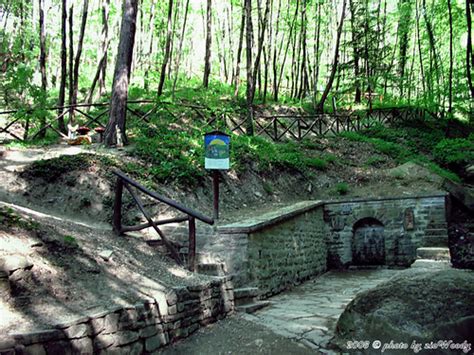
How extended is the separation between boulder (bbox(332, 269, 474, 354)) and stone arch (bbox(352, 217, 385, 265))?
21.9 ft

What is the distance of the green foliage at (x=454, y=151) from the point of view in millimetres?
13930

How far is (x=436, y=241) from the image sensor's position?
30.8 feet

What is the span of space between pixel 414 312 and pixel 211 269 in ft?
8.70

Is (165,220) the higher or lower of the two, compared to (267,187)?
lower

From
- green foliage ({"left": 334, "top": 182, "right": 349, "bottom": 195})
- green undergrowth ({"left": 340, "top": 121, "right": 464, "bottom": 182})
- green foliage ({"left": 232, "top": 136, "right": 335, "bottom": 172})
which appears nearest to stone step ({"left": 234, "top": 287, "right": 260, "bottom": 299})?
green foliage ({"left": 232, "top": 136, "right": 335, "bottom": 172})

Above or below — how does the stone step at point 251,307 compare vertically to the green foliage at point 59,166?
below

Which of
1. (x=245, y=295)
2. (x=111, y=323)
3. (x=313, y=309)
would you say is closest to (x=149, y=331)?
(x=111, y=323)

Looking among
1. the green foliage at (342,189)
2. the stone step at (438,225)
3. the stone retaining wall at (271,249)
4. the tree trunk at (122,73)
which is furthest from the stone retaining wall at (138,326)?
the green foliage at (342,189)

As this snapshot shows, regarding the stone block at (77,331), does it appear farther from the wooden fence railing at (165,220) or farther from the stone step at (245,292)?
the stone step at (245,292)

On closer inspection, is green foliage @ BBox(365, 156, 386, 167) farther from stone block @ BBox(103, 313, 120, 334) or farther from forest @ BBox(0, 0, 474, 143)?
stone block @ BBox(103, 313, 120, 334)

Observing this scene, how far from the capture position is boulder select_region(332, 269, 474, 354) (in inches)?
119

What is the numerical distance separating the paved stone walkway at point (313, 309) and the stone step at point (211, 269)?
652 mm

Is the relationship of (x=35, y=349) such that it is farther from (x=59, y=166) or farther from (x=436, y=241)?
(x=436, y=241)

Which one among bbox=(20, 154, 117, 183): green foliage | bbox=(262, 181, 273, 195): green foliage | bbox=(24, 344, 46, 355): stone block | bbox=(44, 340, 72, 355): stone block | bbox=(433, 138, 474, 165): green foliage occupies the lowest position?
bbox=(44, 340, 72, 355): stone block
